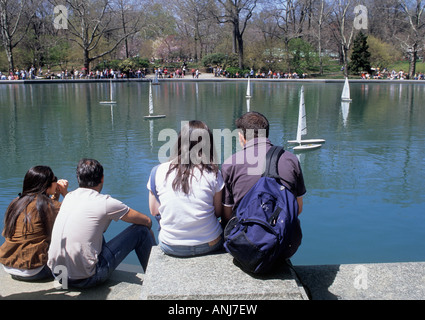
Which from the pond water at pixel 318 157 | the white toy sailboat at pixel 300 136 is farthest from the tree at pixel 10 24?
the white toy sailboat at pixel 300 136

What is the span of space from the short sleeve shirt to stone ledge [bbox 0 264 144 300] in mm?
971

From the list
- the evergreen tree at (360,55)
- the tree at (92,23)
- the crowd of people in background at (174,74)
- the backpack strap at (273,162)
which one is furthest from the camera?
the evergreen tree at (360,55)

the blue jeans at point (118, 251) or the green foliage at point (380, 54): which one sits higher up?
the green foliage at point (380, 54)

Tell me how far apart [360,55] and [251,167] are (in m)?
51.7

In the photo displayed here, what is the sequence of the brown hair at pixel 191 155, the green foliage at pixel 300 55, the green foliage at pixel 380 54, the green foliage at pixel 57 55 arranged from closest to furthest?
the brown hair at pixel 191 155
the green foliage at pixel 380 54
the green foliage at pixel 57 55
the green foliage at pixel 300 55

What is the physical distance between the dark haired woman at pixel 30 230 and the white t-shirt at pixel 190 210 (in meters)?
0.91

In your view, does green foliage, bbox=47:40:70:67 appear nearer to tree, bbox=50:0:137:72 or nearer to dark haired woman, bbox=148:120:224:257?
tree, bbox=50:0:137:72

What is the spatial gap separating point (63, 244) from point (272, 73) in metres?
52.9

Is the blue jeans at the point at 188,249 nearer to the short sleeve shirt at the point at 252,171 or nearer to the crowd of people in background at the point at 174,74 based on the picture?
the short sleeve shirt at the point at 252,171

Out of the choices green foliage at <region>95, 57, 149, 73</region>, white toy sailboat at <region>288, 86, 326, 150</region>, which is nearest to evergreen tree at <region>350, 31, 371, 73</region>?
green foliage at <region>95, 57, 149, 73</region>

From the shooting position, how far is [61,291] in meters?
3.26

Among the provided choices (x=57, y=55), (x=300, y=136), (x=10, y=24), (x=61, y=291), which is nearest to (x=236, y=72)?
(x=57, y=55)

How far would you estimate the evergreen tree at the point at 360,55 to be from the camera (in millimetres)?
50375

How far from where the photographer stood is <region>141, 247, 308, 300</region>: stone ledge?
2607 millimetres
